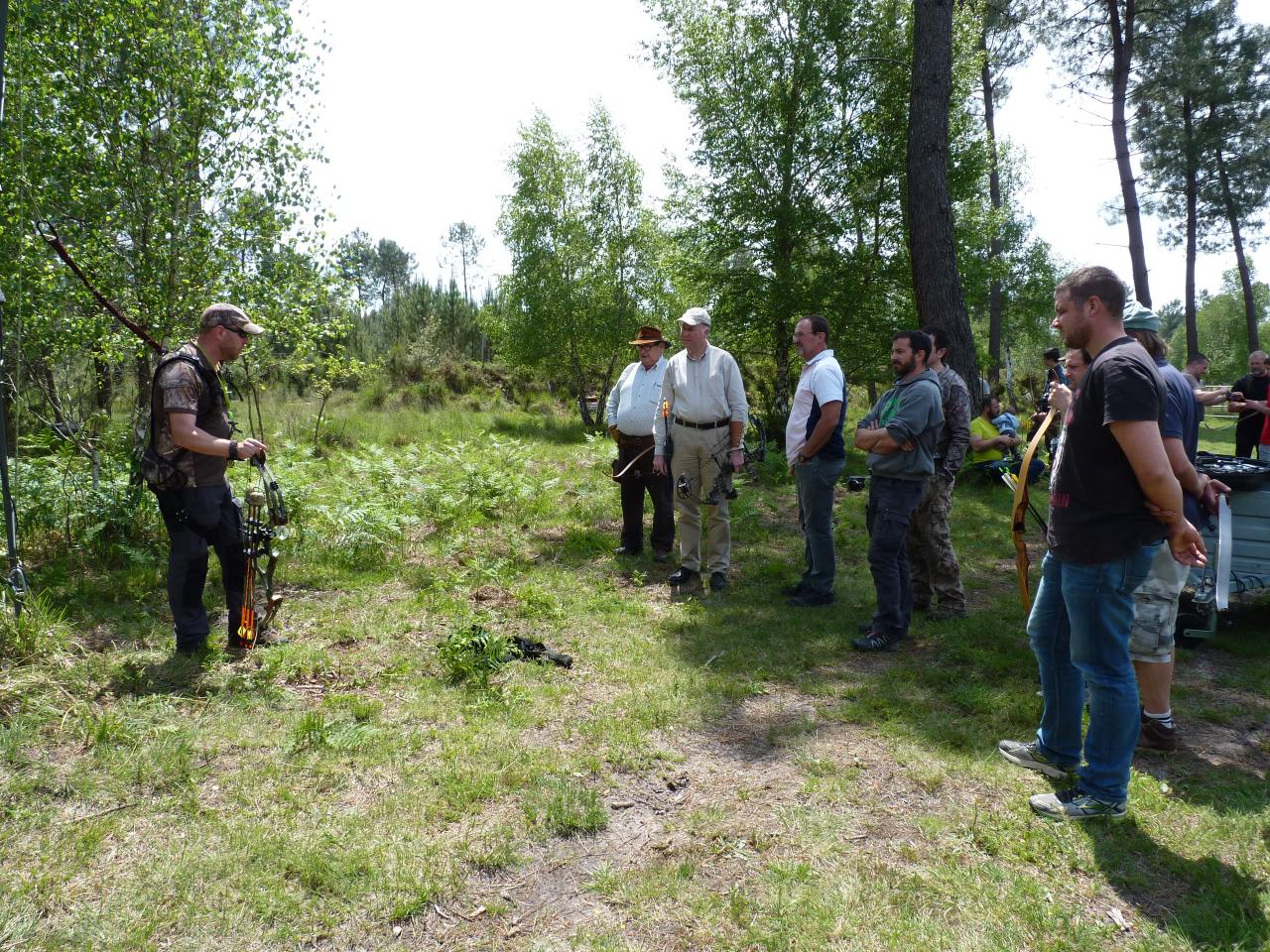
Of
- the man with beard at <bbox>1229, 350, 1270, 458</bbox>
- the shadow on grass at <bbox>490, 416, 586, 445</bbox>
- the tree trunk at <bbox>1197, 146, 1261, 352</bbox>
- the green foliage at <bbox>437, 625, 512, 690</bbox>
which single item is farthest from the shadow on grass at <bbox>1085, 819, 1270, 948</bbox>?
the tree trunk at <bbox>1197, 146, 1261, 352</bbox>

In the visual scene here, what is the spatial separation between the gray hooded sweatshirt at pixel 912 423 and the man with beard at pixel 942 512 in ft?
1.05

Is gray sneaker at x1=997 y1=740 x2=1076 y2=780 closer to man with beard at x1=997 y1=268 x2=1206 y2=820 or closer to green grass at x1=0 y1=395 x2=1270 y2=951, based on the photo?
green grass at x1=0 y1=395 x2=1270 y2=951

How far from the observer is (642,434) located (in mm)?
7445

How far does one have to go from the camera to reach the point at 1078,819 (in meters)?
3.21

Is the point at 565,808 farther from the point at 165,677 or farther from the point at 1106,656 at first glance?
the point at 165,677

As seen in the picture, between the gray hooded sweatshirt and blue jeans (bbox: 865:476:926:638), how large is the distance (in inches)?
3.5

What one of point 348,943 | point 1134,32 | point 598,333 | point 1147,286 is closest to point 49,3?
point 348,943

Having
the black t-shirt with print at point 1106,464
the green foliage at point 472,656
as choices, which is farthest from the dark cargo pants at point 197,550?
the black t-shirt with print at point 1106,464

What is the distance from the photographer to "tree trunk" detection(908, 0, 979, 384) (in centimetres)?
848

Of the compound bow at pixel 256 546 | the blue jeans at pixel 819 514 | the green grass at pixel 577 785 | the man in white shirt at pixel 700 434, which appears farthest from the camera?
the man in white shirt at pixel 700 434

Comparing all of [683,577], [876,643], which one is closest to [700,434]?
[683,577]

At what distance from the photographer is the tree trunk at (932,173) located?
27.8 ft

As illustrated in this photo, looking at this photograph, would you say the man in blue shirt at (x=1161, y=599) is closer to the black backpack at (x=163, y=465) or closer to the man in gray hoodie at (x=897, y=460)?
the man in gray hoodie at (x=897, y=460)

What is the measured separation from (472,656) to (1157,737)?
3679 mm
